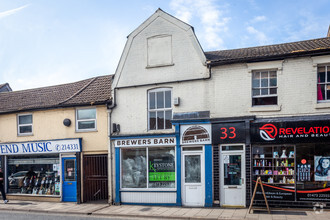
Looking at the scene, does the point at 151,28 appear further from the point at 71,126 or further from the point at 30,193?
the point at 30,193

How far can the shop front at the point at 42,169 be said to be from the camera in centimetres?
1547

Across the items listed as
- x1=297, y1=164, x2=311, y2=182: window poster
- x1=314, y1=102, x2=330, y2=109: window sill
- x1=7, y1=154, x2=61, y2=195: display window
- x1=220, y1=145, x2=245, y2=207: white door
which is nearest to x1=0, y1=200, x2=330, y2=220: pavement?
x1=220, y1=145, x2=245, y2=207: white door

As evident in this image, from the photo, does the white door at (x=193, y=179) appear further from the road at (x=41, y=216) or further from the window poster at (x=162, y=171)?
the road at (x=41, y=216)

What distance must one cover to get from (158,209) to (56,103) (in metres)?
7.47

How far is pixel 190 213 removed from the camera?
1171 cm

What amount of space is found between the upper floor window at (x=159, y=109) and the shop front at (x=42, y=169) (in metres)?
3.86

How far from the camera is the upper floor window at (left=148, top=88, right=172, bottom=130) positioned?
13.9m

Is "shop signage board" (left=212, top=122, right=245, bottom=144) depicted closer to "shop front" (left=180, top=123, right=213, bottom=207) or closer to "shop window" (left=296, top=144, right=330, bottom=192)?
"shop front" (left=180, top=123, right=213, bottom=207)

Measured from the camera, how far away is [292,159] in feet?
39.1

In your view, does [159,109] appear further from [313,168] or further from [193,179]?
[313,168]

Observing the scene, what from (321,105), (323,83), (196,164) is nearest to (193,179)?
(196,164)

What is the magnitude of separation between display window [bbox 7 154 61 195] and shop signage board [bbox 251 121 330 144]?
9842 mm

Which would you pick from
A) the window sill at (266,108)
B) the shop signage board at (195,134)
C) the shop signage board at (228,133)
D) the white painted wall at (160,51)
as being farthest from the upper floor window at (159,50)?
the window sill at (266,108)

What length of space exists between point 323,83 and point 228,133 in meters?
3.92
